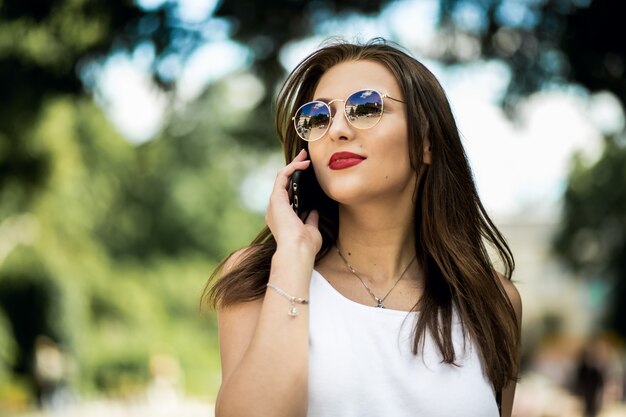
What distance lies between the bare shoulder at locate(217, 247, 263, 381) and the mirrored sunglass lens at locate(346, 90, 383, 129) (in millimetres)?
543

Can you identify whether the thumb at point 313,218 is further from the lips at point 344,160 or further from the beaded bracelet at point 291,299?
the beaded bracelet at point 291,299

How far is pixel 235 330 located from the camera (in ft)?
6.72

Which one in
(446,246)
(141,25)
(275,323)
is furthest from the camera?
(141,25)

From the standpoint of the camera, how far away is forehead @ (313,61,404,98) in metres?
2.25

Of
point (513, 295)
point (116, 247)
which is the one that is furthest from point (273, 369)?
point (116, 247)

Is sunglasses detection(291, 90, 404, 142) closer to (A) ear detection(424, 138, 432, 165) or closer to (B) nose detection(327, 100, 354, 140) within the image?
(B) nose detection(327, 100, 354, 140)

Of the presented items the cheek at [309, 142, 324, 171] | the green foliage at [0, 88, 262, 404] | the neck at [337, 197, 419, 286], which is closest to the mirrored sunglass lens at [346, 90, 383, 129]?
the cheek at [309, 142, 324, 171]

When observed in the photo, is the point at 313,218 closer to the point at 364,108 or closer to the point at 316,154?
the point at 316,154

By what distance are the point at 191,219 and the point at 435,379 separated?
30887mm

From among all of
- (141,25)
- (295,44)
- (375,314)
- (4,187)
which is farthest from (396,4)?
(4,187)

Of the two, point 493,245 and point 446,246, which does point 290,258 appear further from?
point 493,245

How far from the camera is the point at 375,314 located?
216 cm

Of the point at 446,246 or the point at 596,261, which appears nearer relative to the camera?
the point at 446,246

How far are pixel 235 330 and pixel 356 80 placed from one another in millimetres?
771
